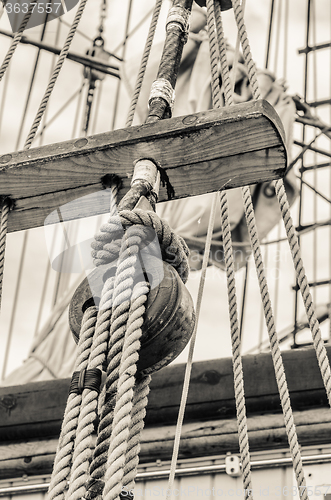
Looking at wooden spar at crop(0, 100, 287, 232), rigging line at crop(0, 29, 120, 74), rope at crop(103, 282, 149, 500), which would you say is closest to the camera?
rope at crop(103, 282, 149, 500)

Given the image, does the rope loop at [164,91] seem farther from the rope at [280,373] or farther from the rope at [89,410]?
the rope at [89,410]

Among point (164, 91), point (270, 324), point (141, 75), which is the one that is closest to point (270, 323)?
point (270, 324)

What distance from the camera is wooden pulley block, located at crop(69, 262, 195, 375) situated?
4.25 feet

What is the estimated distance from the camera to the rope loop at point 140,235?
1.32m

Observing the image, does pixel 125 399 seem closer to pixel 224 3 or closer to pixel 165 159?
pixel 165 159

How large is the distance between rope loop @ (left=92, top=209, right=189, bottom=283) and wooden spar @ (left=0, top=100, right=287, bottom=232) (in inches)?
8.2

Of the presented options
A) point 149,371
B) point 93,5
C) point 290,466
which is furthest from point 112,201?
point 93,5

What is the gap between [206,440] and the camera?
107 inches

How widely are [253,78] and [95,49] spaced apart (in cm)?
698

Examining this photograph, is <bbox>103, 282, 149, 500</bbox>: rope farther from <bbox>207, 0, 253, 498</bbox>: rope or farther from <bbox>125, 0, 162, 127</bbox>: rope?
<bbox>125, 0, 162, 127</bbox>: rope

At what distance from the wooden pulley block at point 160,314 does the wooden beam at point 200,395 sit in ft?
4.70

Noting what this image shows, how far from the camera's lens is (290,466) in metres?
2.58

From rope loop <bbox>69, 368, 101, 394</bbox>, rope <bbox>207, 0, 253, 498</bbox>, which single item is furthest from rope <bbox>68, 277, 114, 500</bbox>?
rope <bbox>207, 0, 253, 498</bbox>

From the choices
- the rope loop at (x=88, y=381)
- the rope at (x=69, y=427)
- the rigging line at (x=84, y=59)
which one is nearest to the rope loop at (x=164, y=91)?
the rope at (x=69, y=427)
